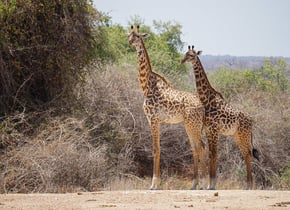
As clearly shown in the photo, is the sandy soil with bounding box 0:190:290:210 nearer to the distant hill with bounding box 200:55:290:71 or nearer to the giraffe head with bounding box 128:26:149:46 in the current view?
the giraffe head with bounding box 128:26:149:46

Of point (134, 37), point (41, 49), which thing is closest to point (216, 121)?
point (134, 37)

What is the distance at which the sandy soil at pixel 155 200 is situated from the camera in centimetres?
973

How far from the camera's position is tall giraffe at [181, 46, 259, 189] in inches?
528

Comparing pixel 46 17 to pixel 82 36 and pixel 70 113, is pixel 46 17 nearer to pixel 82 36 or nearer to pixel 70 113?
pixel 82 36

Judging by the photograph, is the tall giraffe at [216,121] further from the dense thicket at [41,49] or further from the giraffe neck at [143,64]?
the dense thicket at [41,49]

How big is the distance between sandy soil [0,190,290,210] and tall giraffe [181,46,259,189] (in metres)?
1.69

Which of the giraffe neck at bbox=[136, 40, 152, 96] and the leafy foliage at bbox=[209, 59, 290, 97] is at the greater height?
the leafy foliage at bbox=[209, 59, 290, 97]

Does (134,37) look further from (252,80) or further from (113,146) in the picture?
(252,80)

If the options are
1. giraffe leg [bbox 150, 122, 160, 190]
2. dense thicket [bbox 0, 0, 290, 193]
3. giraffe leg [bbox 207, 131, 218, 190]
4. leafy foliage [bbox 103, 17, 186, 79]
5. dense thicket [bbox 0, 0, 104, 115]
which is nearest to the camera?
giraffe leg [bbox 150, 122, 160, 190]

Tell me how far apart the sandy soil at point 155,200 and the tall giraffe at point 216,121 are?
169 centimetres

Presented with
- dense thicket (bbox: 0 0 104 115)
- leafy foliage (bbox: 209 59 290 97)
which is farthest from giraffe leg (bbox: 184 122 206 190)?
leafy foliage (bbox: 209 59 290 97)

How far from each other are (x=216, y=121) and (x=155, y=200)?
3.39m

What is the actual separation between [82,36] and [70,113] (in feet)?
6.62

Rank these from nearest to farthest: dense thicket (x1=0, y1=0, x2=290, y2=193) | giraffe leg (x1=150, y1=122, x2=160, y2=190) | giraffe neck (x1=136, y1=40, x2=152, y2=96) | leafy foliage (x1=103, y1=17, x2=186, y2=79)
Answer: giraffe leg (x1=150, y1=122, x2=160, y2=190)
dense thicket (x1=0, y1=0, x2=290, y2=193)
giraffe neck (x1=136, y1=40, x2=152, y2=96)
leafy foliage (x1=103, y1=17, x2=186, y2=79)
